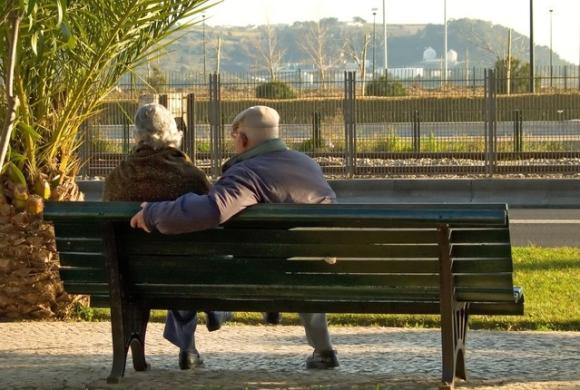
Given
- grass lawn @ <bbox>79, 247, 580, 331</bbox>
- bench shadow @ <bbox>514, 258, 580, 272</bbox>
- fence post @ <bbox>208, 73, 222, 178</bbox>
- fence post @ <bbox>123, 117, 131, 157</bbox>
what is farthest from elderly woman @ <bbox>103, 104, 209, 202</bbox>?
fence post @ <bbox>208, 73, 222, 178</bbox>

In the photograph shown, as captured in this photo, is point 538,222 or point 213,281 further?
point 538,222

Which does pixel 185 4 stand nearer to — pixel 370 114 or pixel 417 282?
pixel 417 282

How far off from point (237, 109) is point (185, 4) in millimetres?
16892

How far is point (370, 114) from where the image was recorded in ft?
77.3

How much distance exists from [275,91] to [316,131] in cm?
564

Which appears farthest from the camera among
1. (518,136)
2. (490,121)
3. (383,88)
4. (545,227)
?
(383,88)

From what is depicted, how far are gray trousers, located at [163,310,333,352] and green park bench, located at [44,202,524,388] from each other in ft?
0.76

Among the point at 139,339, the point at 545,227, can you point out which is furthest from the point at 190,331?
the point at 545,227

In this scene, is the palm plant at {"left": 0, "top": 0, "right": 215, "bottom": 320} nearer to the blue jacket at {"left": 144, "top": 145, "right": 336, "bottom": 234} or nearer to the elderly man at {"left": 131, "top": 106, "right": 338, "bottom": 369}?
the elderly man at {"left": 131, "top": 106, "right": 338, "bottom": 369}

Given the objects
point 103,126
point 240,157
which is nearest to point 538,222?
point 103,126

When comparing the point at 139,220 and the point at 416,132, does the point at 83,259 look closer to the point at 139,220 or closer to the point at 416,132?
the point at 139,220

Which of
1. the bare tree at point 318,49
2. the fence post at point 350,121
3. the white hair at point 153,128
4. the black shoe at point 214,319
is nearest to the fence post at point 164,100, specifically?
the fence post at point 350,121

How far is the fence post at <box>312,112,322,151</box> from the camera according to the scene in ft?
76.9

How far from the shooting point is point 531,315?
902 centimetres
